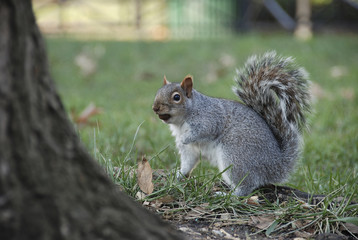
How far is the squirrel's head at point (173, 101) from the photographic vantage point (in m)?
2.28

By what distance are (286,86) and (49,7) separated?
11.0 meters

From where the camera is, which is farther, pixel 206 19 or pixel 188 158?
pixel 206 19

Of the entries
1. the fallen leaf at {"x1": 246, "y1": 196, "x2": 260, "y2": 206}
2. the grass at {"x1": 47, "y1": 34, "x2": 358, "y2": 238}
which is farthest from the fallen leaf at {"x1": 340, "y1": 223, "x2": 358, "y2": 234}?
the fallen leaf at {"x1": 246, "y1": 196, "x2": 260, "y2": 206}

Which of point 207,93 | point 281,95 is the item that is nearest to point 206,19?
point 207,93

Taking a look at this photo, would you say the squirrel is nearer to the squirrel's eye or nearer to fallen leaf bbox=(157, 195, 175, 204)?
the squirrel's eye

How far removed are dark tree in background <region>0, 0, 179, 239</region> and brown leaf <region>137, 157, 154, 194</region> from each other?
0.66m

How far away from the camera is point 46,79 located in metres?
1.15

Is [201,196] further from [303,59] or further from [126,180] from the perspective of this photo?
[303,59]

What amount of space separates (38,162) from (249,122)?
1.38 meters

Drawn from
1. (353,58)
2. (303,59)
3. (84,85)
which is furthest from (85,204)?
(353,58)

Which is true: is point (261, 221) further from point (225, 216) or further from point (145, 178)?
point (145, 178)

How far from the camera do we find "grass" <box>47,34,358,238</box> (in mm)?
1882

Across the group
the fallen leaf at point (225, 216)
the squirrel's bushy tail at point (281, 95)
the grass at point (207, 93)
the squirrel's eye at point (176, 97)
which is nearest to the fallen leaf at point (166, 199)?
the grass at point (207, 93)

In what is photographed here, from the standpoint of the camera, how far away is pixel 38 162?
1.07 metres
